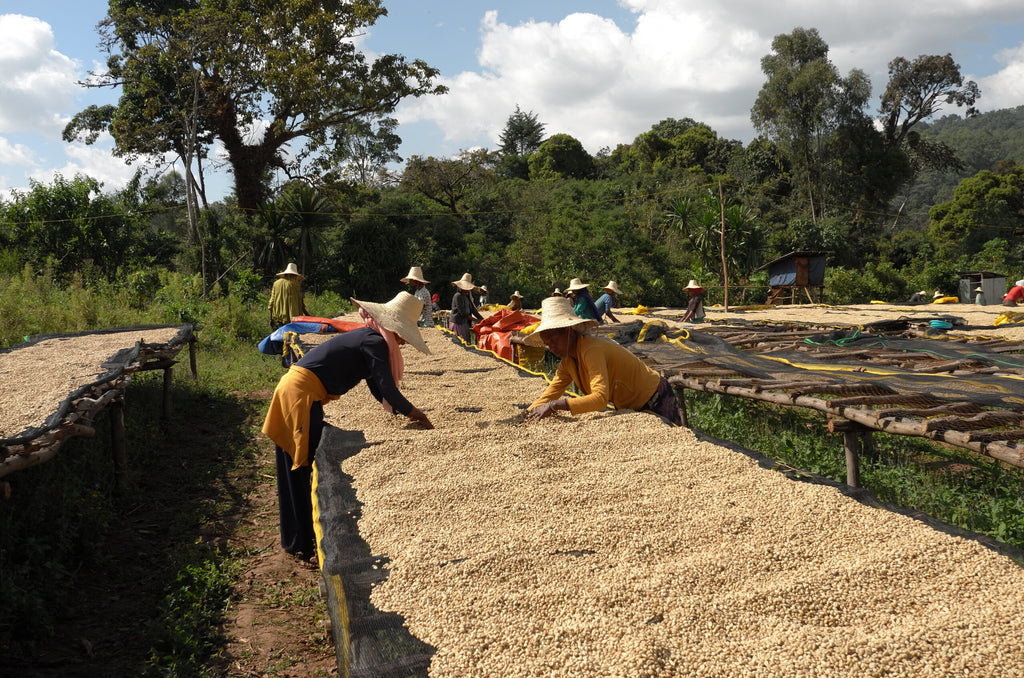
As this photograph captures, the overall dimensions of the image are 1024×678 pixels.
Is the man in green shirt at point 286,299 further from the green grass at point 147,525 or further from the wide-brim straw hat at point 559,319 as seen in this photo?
the wide-brim straw hat at point 559,319

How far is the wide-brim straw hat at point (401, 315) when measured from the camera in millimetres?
2809

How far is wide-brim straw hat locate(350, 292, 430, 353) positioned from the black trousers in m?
0.43

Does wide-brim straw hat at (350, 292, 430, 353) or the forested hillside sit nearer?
wide-brim straw hat at (350, 292, 430, 353)

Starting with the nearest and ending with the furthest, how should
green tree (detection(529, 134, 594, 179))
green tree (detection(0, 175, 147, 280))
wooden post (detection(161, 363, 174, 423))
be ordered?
wooden post (detection(161, 363, 174, 423)) → green tree (detection(0, 175, 147, 280)) → green tree (detection(529, 134, 594, 179))

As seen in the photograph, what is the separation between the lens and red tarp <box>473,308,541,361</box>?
673 cm

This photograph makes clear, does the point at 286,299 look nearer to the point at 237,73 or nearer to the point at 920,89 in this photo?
the point at 237,73

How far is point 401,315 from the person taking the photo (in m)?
2.90

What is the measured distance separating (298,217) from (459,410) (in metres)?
13.8

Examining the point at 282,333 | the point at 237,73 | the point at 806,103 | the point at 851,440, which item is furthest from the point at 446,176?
the point at 851,440

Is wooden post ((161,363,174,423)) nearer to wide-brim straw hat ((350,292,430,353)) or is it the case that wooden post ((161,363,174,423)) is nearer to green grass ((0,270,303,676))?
green grass ((0,270,303,676))

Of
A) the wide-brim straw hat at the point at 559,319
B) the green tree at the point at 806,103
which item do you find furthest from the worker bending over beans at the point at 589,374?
the green tree at the point at 806,103

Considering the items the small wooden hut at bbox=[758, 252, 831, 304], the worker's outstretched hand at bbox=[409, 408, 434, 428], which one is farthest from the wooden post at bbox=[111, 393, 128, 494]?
the small wooden hut at bbox=[758, 252, 831, 304]

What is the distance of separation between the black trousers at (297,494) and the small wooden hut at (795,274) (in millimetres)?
16228

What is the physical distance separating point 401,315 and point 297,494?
86cm
